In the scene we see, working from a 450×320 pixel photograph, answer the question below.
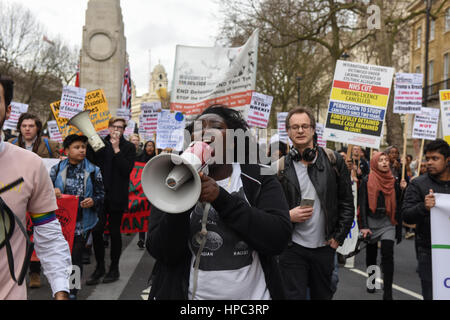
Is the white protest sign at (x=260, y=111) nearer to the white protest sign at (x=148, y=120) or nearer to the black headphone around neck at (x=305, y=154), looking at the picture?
the white protest sign at (x=148, y=120)

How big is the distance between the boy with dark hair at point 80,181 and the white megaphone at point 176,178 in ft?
12.0

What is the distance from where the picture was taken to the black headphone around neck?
377cm

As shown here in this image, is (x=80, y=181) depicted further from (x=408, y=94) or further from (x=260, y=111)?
(x=260, y=111)

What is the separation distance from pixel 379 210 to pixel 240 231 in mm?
4587

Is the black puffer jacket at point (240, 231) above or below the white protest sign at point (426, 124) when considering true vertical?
below

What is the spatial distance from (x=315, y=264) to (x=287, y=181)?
65 cm

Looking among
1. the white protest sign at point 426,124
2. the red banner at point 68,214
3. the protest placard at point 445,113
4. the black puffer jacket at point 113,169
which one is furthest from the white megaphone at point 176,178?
the white protest sign at point 426,124

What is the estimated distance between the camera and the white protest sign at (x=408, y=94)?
822 centimetres

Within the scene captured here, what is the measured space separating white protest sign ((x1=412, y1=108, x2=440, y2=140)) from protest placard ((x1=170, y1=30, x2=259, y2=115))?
5.44 meters

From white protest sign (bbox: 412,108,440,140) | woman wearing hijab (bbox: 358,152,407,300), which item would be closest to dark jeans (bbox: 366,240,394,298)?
woman wearing hijab (bbox: 358,152,407,300)

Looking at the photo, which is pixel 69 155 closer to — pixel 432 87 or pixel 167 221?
pixel 167 221

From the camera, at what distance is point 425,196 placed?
4234 mm

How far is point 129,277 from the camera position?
20.9ft

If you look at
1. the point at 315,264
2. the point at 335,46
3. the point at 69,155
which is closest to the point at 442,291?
the point at 315,264
